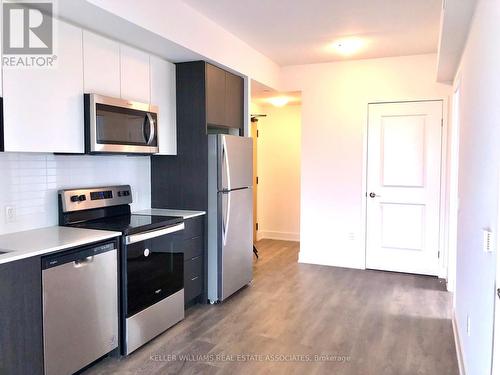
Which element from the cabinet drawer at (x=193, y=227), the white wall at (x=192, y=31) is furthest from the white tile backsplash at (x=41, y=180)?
the white wall at (x=192, y=31)

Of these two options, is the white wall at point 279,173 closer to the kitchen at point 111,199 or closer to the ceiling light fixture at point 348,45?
the ceiling light fixture at point 348,45

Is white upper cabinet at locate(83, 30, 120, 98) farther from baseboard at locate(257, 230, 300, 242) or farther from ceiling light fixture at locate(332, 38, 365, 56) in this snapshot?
baseboard at locate(257, 230, 300, 242)

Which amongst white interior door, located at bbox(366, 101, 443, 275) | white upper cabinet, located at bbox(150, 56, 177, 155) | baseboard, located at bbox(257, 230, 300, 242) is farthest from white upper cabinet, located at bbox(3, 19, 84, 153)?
baseboard, located at bbox(257, 230, 300, 242)

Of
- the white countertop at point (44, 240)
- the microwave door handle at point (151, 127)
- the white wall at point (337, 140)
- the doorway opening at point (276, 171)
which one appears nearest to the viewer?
the white countertop at point (44, 240)

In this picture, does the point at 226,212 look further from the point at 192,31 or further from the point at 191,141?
the point at 192,31

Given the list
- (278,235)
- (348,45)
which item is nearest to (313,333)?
(348,45)

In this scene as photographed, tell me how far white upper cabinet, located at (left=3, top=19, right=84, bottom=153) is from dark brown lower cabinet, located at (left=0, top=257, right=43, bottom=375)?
2.42ft

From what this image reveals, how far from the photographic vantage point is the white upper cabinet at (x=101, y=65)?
2.84 meters

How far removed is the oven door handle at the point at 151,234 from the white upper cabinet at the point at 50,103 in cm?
71

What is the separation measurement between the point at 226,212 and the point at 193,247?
1.47ft

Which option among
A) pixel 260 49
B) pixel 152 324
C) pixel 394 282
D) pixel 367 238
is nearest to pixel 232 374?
pixel 152 324

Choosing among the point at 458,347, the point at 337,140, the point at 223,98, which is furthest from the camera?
the point at 337,140

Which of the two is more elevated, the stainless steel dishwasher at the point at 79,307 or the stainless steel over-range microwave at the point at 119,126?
the stainless steel over-range microwave at the point at 119,126

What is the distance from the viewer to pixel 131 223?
120 inches
